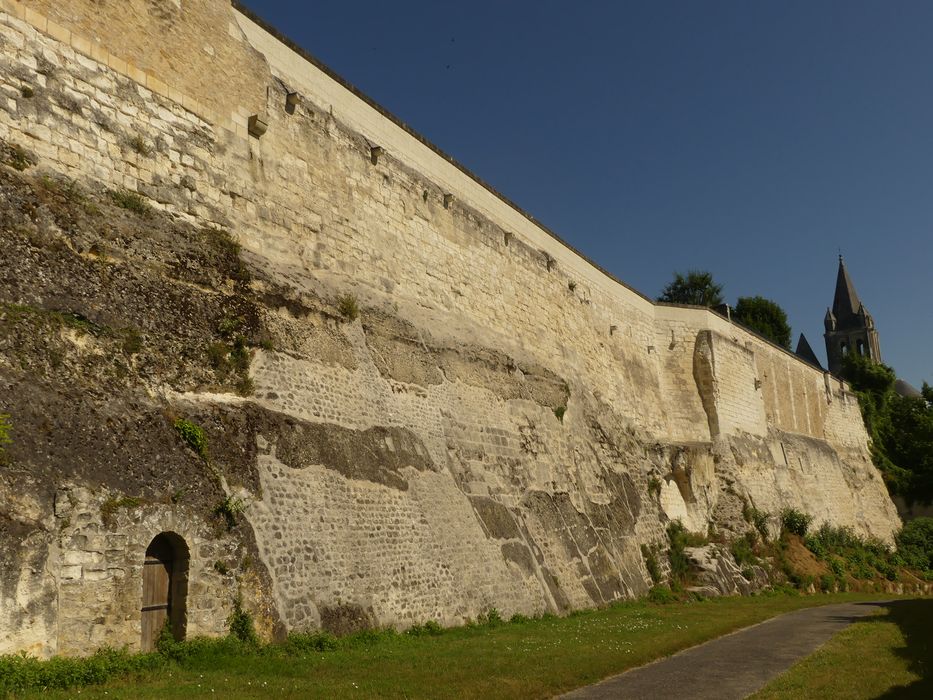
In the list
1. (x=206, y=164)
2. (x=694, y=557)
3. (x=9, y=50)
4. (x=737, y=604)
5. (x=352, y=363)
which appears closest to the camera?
(x=9, y=50)

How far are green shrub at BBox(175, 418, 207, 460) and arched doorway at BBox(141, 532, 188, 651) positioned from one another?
954 mm

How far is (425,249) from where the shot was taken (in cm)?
1476

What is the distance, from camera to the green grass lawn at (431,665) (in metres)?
6.62

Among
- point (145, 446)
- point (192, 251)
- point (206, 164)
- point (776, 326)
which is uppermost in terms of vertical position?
point (776, 326)

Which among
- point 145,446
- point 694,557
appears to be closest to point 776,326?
point 694,557

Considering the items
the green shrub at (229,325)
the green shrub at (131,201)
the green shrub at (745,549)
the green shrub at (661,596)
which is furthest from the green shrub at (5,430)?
the green shrub at (745,549)

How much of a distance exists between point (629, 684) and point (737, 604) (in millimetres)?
10551

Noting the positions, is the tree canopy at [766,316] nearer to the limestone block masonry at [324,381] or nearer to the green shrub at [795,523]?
the green shrub at [795,523]

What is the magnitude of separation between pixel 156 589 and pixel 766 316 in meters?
45.4

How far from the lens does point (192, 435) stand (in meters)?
8.23

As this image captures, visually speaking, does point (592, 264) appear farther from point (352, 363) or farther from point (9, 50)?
point (9, 50)

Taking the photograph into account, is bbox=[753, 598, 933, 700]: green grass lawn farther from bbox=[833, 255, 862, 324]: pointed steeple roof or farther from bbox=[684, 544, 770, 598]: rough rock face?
bbox=[833, 255, 862, 324]: pointed steeple roof

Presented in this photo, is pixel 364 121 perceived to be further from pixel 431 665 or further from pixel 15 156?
pixel 431 665

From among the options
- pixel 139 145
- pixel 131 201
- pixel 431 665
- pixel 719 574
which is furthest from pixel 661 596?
pixel 139 145
